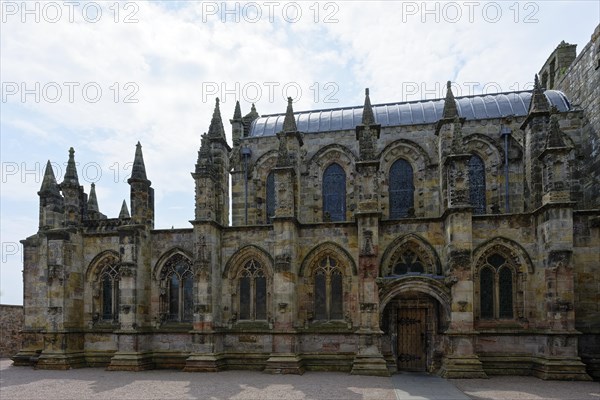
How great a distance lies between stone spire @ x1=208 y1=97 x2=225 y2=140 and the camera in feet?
73.0

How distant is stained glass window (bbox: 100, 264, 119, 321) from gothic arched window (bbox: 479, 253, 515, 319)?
633 inches

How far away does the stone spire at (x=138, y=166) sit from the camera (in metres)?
21.2

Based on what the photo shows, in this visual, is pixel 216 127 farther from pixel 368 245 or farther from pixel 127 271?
pixel 368 245

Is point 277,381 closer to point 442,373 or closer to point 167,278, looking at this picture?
point 442,373

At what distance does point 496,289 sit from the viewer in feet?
60.4

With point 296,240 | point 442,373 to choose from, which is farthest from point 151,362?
point 442,373

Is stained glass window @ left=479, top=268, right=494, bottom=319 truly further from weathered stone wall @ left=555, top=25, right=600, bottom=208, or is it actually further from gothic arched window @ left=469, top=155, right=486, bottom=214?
weathered stone wall @ left=555, top=25, right=600, bottom=208

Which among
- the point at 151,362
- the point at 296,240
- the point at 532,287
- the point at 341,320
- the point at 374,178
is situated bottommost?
the point at 151,362

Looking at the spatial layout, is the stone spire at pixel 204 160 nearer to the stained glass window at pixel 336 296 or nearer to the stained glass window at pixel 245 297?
the stained glass window at pixel 245 297

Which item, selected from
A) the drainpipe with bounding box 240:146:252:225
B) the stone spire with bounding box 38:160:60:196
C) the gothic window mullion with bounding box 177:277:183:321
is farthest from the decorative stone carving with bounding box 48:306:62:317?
the drainpipe with bounding box 240:146:252:225

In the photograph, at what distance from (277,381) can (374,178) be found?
868 centimetres

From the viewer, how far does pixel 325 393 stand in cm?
1421

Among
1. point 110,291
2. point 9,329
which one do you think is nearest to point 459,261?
point 110,291

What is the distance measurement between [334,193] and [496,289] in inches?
391
